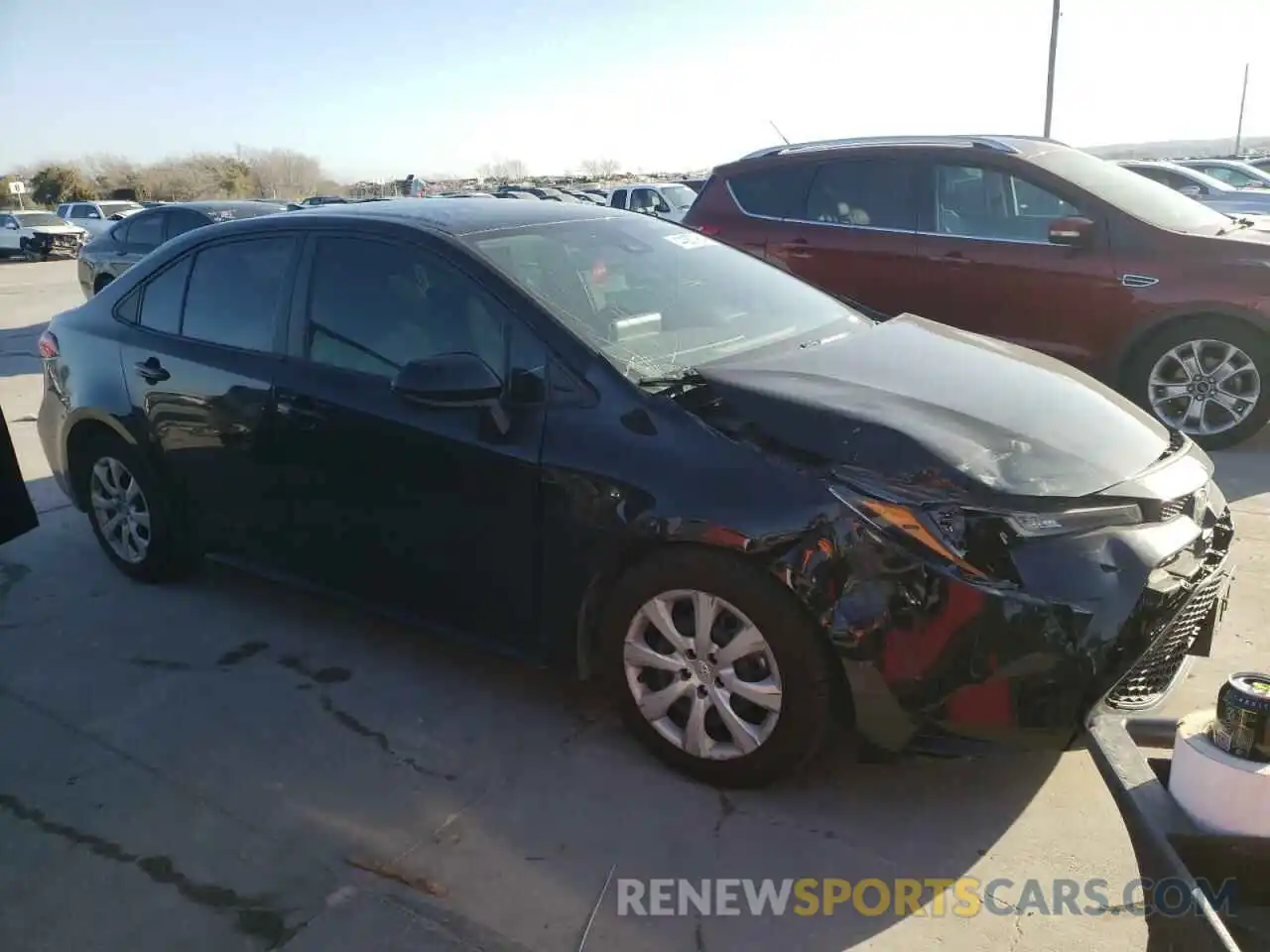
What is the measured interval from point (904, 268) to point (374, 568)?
4.38 metres

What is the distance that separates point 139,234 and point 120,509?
31.0 ft

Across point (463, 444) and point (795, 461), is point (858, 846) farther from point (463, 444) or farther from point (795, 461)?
point (463, 444)

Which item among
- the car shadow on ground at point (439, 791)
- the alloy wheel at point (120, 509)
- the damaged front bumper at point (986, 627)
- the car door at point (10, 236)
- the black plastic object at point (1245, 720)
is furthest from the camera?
the car door at point (10, 236)

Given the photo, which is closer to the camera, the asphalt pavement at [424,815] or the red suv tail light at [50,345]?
the asphalt pavement at [424,815]

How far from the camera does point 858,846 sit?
2.64 metres


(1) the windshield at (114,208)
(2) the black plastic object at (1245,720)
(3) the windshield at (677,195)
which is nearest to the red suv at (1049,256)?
(2) the black plastic object at (1245,720)

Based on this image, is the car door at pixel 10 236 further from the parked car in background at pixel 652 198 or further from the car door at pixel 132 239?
the car door at pixel 132 239

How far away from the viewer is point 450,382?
9.68ft

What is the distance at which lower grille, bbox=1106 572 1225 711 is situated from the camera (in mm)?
2570

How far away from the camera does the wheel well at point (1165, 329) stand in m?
5.68

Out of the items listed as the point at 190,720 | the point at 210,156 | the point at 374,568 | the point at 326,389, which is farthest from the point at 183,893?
the point at 210,156

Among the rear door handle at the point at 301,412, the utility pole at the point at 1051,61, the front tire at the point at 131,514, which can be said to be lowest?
the front tire at the point at 131,514

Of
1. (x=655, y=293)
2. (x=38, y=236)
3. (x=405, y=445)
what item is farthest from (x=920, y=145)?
(x=38, y=236)

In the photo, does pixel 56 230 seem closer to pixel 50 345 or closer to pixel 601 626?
pixel 50 345
